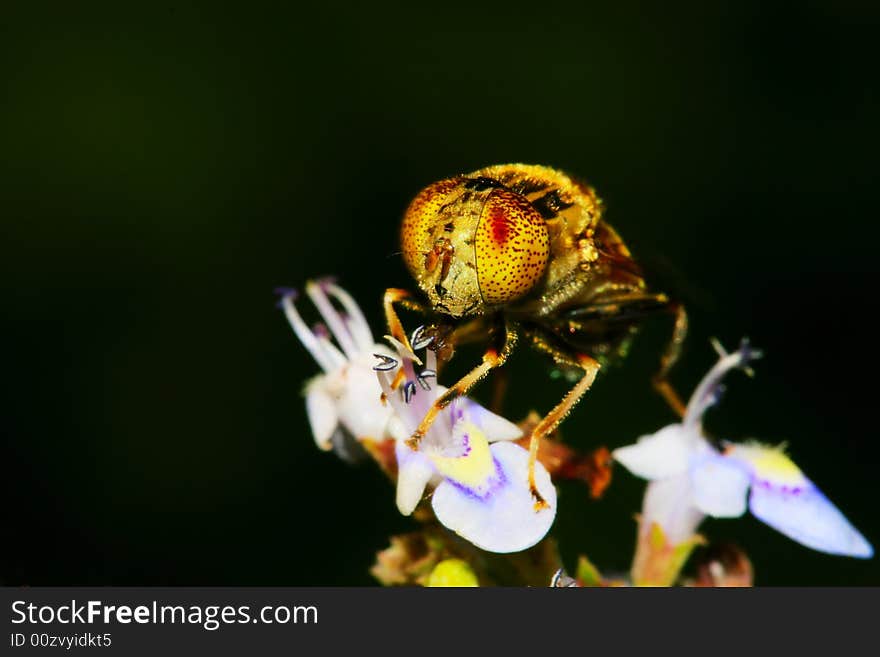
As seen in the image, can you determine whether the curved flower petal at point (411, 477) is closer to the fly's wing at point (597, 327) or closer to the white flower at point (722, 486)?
the fly's wing at point (597, 327)

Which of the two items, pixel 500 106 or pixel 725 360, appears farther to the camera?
pixel 500 106

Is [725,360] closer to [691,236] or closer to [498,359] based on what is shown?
[498,359]

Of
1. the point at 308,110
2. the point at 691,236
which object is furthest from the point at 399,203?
the point at 691,236

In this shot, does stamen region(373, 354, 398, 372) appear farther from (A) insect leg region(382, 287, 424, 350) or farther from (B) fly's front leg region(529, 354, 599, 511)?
(B) fly's front leg region(529, 354, 599, 511)

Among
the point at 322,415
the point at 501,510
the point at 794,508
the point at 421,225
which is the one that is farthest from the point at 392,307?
the point at 794,508

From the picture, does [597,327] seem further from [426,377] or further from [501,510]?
[501,510]

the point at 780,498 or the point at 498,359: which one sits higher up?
the point at 498,359

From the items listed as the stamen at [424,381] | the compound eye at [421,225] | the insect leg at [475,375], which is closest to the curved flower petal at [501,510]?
the insect leg at [475,375]
